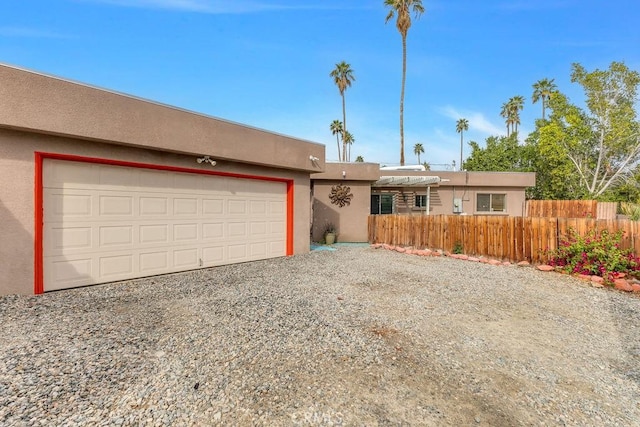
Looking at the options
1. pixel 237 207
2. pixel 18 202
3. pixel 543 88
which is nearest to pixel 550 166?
pixel 543 88

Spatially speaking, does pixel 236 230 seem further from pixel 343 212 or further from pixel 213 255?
pixel 343 212

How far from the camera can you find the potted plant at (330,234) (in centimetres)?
1229

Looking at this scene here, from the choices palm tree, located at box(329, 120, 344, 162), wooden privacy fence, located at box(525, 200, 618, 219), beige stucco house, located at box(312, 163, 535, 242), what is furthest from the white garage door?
palm tree, located at box(329, 120, 344, 162)

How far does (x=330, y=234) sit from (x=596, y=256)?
8.04 m

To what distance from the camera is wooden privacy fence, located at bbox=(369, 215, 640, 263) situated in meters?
7.56

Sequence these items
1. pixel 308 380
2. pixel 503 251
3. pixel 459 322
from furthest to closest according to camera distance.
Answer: pixel 503 251, pixel 459 322, pixel 308 380

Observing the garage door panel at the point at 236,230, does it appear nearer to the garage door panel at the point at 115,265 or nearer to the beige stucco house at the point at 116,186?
the beige stucco house at the point at 116,186

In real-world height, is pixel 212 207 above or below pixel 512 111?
below

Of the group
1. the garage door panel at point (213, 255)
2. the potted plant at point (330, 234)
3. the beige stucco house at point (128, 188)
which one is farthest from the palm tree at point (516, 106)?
the garage door panel at point (213, 255)

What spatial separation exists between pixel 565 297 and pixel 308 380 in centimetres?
559

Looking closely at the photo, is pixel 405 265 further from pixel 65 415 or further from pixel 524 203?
pixel 524 203

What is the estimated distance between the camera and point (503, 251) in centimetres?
895

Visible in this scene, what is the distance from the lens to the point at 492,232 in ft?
30.1

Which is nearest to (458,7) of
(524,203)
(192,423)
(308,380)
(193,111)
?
(193,111)
